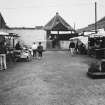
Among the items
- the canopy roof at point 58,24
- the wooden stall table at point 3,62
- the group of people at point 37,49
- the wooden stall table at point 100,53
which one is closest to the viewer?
the wooden stall table at point 3,62

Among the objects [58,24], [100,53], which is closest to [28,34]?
[58,24]

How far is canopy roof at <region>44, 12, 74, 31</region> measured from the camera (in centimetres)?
5321

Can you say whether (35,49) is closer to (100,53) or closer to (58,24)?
(100,53)

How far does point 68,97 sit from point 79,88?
56.3 inches

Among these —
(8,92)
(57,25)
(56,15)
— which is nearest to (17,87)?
(8,92)

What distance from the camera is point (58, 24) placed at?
53906 millimetres

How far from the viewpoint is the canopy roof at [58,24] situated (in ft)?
175

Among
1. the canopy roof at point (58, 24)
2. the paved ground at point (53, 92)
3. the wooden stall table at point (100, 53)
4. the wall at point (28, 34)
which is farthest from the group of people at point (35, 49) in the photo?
the canopy roof at point (58, 24)

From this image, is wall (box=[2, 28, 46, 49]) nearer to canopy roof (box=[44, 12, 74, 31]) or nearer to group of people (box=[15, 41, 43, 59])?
canopy roof (box=[44, 12, 74, 31])

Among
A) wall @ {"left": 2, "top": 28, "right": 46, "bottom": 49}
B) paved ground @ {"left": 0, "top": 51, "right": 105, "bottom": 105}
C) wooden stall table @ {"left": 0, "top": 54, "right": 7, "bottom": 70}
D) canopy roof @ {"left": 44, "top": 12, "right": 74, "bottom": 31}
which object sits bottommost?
paved ground @ {"left": 0, "top": 51, "right": 105, "bottom": 105}

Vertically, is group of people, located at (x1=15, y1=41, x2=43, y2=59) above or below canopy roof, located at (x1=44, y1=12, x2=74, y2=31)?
below

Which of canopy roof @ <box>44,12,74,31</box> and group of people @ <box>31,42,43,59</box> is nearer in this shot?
group of people @ <box>31,42,43,59</box>

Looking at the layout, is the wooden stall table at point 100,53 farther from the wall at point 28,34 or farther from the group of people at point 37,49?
the wall at point 28,34

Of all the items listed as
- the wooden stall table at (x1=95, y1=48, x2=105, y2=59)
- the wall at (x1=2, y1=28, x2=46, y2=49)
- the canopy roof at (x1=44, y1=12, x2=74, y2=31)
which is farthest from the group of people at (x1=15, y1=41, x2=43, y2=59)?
the canopy roof at (x1=44, y1=12, x2=74, y2=31)
